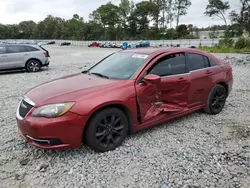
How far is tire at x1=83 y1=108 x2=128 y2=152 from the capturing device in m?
3.09

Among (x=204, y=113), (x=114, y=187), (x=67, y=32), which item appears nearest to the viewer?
(x=114, y=187)

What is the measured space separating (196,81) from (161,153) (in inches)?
63.7

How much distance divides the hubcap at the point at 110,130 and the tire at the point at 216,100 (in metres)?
2.13

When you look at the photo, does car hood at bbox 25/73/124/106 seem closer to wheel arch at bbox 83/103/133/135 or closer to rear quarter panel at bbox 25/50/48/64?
wheel arch at bbox 83/103/133/135

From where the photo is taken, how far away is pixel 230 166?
2963mm

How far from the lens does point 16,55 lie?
1111cm

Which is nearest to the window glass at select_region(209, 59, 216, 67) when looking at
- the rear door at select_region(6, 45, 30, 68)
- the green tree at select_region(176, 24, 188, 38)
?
the rear door at select_region(6, 45, 30, 68)

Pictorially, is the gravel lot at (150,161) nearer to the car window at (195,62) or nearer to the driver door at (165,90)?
the driver door at (165,90)

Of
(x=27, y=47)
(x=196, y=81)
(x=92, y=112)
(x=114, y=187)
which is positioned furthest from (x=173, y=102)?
(x=27, y=47)

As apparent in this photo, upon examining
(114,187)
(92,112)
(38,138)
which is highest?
(92,112)

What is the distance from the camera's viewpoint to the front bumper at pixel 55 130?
288 cm

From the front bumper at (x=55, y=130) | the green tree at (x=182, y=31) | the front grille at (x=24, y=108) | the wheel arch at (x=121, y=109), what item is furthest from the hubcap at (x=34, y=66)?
the green tree at (x=182, y=31)

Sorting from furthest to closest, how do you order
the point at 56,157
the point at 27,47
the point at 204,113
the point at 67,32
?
the point at 67,32 → the point at 27,47 → the point at 204,113 → the point at 56,157

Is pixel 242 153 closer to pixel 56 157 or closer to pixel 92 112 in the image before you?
pixel 92 112
